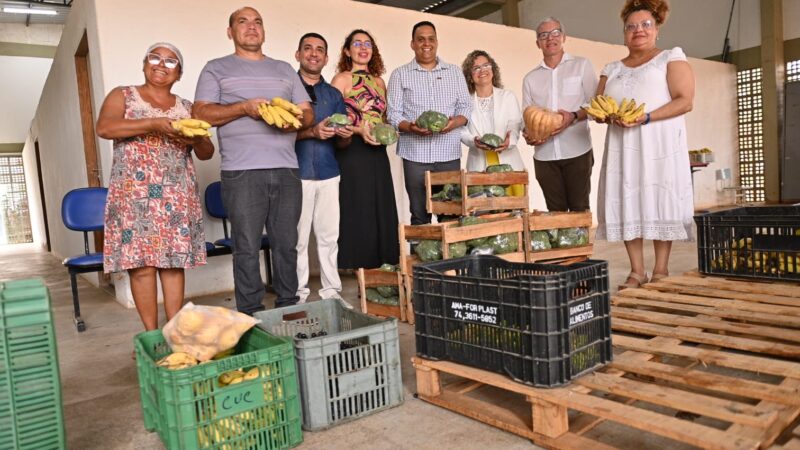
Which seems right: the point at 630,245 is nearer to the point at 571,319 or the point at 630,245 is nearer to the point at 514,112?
the point at 514,112

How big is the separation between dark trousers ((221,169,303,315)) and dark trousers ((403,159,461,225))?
968mm

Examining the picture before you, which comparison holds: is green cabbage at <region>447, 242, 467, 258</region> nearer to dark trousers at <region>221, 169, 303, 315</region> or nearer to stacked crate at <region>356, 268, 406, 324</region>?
stacked crate at <region>356, 268, 406, 324</region>

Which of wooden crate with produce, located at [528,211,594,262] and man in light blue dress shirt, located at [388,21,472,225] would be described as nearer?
wooden crate with produce, located at [528,211,594,262]

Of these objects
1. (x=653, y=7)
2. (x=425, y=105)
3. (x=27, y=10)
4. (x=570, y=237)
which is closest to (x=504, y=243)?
(x=570, y=237)

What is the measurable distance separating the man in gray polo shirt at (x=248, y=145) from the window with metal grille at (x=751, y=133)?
11.0 meters

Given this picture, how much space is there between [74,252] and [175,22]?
385 centimetres

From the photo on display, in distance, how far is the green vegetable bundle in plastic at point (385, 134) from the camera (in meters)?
3.36

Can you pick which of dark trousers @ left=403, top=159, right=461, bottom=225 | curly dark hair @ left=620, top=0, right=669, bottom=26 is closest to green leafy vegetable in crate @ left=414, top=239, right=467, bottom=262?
dark trousers @ left=403, top=159, right=461, bottom=225

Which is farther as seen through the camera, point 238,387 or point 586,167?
point 586,167

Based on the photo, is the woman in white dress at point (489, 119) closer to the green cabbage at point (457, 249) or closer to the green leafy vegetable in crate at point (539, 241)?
the green leafy vegetable in crate at point (539, 241)

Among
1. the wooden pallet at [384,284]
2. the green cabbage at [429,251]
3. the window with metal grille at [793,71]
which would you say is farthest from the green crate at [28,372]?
the window with metal grille at [793,71]

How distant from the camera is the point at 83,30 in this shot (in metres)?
4.60

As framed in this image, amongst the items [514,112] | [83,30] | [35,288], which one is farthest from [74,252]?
[35,288]

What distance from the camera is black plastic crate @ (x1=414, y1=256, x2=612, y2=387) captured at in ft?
5.36
